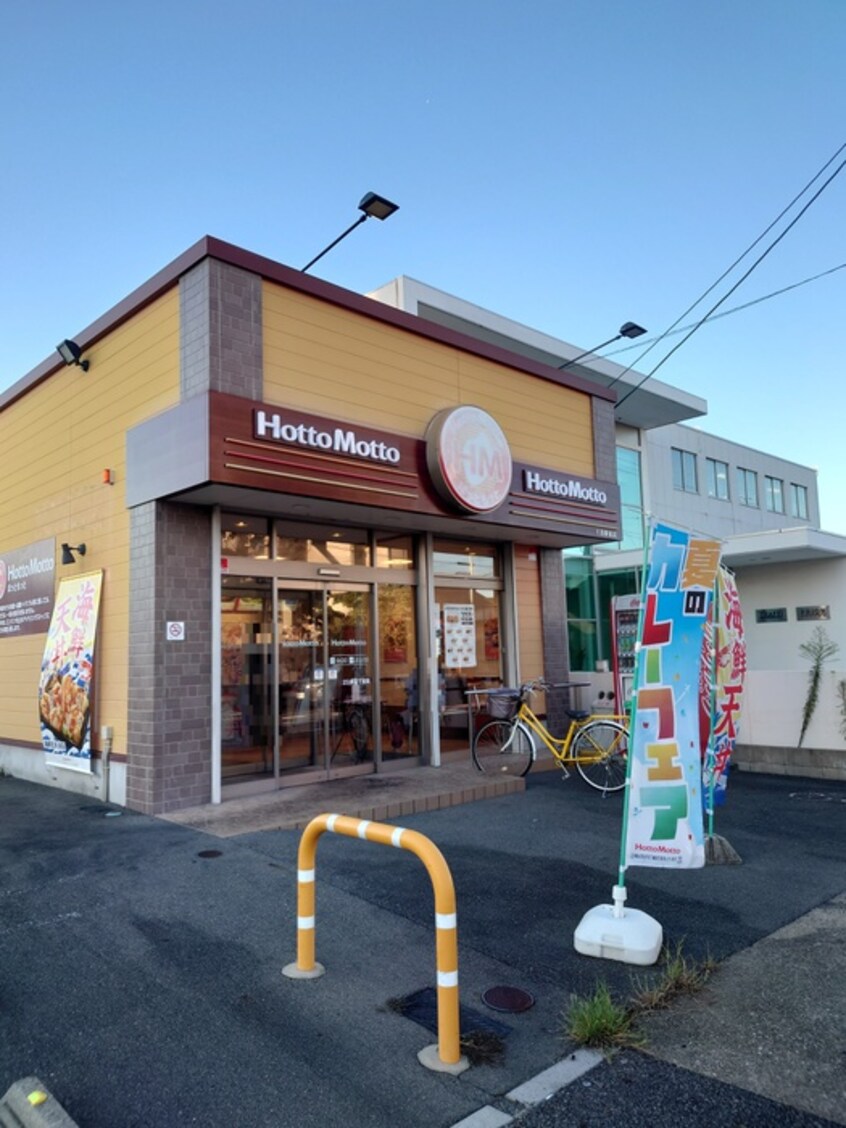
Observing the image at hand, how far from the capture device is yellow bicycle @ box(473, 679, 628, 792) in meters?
9.23

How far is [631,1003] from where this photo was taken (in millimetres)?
3740

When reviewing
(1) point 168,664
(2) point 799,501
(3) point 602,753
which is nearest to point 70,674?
(1) point 168,664

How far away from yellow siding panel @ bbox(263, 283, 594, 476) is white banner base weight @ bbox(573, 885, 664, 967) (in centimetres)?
586

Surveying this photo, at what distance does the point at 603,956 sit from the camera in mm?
4309

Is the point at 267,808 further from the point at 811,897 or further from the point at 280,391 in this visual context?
the point at 811,897

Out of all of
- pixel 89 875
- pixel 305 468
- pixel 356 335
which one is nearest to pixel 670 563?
pixel 305 468

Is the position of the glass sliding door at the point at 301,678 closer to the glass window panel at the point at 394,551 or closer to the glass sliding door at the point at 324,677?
the glass sliding door at the point at 324,677

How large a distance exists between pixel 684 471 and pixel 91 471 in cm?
2043

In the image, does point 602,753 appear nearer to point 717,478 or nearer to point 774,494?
point 717,478

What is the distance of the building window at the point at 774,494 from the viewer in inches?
1188

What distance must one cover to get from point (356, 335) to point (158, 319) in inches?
87.2

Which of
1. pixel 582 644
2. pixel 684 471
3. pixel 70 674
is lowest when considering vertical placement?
pixel 70 674

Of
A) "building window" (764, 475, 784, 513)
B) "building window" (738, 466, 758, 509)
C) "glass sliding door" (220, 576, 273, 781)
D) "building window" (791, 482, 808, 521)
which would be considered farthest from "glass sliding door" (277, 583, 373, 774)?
"building window" (791, 482, 808, 521)

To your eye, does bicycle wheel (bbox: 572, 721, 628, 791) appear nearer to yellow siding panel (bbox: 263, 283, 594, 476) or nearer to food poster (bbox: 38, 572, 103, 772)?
yellow siding panel (bbox: 263, 283, 594, 476)
